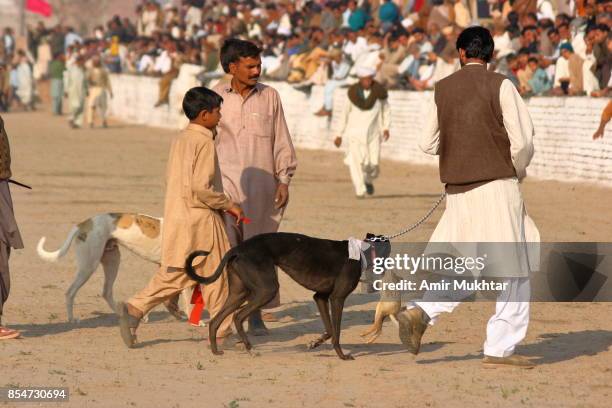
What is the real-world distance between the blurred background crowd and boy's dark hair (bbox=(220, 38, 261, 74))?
1.53 meters

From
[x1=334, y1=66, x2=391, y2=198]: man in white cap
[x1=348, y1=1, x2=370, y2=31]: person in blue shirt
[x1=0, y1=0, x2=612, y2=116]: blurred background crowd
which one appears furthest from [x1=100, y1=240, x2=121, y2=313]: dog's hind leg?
[x1=348, y1=1, x2=370, y2=31]: person in blue shirt

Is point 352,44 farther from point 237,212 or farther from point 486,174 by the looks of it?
point 486,174

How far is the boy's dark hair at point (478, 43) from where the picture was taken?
7668 mm

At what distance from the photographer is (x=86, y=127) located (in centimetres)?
3822

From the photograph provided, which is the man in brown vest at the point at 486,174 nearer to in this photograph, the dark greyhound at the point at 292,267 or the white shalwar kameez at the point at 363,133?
the dark greyhound at the point at 292,267

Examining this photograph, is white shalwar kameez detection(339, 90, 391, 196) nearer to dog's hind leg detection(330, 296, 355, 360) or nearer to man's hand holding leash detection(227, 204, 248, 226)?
man's hand holding leash detection(227, 204, 248, 226)

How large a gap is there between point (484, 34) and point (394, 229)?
7381 millimetres

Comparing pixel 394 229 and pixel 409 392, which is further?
pixel 394 229

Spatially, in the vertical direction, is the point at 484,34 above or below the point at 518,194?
above

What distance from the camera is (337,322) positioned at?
26.9 ft

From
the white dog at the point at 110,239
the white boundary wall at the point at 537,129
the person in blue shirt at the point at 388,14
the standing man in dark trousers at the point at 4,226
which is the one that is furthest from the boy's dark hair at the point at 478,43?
the person in blue shirt at the point at 388,14

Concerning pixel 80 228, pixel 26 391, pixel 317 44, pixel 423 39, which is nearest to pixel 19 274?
pixel 80 228

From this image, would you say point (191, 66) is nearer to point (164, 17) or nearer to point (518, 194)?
point (164, 17)

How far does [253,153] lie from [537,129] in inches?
522
